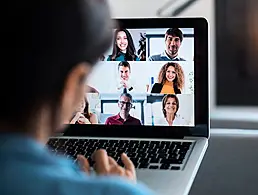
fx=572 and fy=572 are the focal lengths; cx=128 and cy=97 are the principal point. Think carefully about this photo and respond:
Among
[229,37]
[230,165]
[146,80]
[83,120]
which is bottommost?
[230,165]

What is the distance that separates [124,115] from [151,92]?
0.31 ft

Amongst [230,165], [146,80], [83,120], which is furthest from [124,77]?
[230,165]

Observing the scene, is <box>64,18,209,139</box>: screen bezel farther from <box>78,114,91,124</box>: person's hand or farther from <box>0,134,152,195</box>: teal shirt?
<box>0,134,152,195</box>: teal shirt

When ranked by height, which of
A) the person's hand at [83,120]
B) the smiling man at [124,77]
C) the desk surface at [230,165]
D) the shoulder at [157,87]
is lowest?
the desk surface at [230,165]

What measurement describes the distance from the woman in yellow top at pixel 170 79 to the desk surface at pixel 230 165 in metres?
0.33

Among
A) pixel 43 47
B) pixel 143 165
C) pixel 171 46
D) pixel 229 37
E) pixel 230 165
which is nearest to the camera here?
pixel 43 47

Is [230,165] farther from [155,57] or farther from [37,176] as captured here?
[37,176]

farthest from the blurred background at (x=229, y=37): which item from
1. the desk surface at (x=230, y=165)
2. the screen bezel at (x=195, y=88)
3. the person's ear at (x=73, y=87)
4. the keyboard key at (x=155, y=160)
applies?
the person's ear at (x=73, y=87)

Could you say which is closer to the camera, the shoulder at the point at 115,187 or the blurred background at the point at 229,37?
the shoulder at the point at 115,187

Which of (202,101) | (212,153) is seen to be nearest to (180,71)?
(202,101)

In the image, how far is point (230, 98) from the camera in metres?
2.61

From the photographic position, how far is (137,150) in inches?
54.4

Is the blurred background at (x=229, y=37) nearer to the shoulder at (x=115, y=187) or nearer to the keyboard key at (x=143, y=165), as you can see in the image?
the keyboard key at (x=143, y=165)

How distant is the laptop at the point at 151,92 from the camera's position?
1.41 metres
